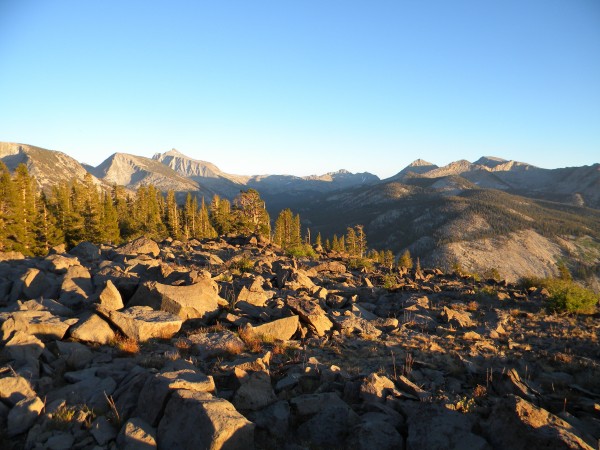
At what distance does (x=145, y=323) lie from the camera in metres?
10.9

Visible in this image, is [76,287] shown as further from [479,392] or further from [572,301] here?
[572,301]

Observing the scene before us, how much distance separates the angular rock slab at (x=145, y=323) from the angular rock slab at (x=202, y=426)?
5041mm

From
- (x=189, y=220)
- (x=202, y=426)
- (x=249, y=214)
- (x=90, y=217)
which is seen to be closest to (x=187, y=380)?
(x=202, y=426)

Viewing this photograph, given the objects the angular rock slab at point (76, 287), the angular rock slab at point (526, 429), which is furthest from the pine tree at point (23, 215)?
the angular rock slab at point (526, 429)

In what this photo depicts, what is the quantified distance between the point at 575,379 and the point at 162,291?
1384 centimetres

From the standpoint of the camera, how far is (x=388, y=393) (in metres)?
7.93

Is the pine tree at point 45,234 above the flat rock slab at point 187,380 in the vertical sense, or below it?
below

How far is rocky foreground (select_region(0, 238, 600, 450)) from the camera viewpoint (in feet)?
20.1

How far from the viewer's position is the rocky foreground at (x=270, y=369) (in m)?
6.12

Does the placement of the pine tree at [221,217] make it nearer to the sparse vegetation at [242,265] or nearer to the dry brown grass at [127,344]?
the sparse vegetation at [242,265]

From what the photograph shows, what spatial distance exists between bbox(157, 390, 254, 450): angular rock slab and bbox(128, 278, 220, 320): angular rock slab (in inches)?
247

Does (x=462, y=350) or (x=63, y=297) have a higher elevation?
(x=63, y=297)

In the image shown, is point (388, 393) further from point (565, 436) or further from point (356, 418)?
point (565, 436)

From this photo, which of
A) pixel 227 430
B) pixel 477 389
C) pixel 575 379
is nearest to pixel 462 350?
pixel 575 379
